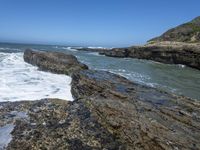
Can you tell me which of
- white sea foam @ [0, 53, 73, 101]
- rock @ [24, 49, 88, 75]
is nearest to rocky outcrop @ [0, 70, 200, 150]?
white sea foam @ [0, 53, 73, 101]

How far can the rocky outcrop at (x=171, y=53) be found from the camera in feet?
159

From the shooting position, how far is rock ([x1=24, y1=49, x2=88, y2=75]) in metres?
25.2

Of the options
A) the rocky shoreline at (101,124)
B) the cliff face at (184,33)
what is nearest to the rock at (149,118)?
the rocky shoreline at (101,124)

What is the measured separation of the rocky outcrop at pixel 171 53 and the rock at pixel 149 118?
3634 centimetres

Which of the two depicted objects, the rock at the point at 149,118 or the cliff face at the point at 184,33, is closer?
the rock at the point at 149,118

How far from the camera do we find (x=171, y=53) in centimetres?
5394

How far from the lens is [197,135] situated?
7.99 m

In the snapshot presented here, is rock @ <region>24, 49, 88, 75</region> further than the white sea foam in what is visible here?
Yes

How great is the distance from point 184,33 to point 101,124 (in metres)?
68.6

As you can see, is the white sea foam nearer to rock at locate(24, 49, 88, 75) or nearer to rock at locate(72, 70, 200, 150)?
rock at locate(24, 49, 88, 75)

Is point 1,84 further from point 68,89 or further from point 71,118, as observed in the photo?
point 71,118

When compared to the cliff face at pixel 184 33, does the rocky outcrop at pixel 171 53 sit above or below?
below

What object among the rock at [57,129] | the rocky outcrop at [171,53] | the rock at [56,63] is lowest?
the rocky outcrop at [171,53]

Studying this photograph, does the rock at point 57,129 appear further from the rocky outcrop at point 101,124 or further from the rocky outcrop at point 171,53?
the rocky outcrop at point 171,53
